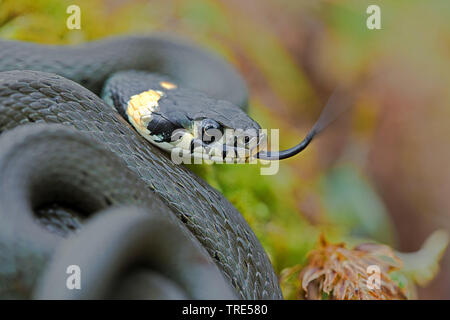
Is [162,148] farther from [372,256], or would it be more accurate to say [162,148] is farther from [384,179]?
[384,179]

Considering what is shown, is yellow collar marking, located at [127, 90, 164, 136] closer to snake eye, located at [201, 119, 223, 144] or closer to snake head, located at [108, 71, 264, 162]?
snake head, located at [108, 71, 264, 162]

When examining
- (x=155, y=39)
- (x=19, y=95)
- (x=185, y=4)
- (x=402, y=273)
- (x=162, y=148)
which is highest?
(x=185, y=4)

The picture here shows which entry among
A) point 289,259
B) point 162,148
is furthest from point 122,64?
point 289,259

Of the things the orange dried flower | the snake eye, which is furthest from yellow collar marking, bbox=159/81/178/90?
the orange dried flower

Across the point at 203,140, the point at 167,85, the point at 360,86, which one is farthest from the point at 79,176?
the point at 360,86

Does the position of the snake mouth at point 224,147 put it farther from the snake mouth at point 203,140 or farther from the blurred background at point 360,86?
the blurred background at point 360,86

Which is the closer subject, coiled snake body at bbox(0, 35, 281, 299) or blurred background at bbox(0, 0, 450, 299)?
coiled snake body at bbox(0, 35, 281, 299)

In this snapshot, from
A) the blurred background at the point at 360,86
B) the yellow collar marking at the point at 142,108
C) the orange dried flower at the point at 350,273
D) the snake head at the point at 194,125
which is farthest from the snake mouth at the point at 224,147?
the blurred background at the point at 360,86
